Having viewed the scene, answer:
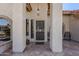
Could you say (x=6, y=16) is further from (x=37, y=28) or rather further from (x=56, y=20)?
(x=37, y=28)

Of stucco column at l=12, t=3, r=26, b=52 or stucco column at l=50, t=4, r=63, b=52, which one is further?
stucco column at l=50, t=4, r=63, b=52

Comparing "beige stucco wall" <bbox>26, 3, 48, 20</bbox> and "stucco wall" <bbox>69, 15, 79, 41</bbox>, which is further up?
"beige stucco wall" <bbox>26, 3, 48, 20</bbox>

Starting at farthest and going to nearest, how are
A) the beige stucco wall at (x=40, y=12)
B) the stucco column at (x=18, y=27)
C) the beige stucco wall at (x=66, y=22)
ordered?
the beige stucco wall at (x=66, y=22) → the beige stucco wall at (x=40, y=12) → the stucco column at (x=18, y=27)

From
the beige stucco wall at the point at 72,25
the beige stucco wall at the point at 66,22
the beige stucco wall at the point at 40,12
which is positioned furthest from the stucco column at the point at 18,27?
the beige stucco wall at the point at 66,22

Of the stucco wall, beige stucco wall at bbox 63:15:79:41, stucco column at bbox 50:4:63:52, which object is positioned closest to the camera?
stucco column at bbox 50:4:63:52

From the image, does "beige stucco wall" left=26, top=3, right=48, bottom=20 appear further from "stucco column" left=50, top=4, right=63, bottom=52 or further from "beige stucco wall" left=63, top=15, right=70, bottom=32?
"stucco column" left=50, top=4, right=63, bottom=52

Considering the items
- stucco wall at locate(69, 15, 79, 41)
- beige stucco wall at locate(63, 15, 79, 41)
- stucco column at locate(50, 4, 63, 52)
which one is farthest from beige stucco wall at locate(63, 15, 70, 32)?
stucco column at locate(50, 4, 63, 52)

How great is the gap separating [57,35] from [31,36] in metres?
6.42

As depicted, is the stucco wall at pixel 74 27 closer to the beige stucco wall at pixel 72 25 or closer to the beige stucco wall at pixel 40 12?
the beige stucco wall at pixel 72 25

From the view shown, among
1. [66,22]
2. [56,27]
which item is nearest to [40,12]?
[66,22]

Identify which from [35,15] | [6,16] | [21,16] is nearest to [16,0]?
[21,16]

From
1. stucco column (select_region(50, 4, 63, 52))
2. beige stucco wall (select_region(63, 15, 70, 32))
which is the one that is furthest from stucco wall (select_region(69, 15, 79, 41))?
stucco column (select_region(50, 4, 63, 52))

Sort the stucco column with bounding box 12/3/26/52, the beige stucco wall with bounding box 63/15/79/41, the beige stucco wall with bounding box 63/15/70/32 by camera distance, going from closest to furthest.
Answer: the stucco column with bounding box 12/3/26/52
the beige stucco wall with bounding box 63/15/79/41
the beige stucco wall with bounding box 63/15/70/32

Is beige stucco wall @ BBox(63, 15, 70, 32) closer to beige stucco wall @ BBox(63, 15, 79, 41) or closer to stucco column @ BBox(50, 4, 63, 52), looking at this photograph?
beige stucco wall @ BBox(63, 15, 79, 41)
